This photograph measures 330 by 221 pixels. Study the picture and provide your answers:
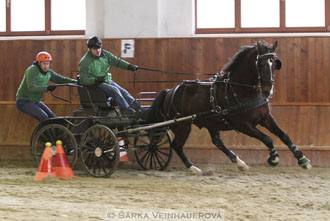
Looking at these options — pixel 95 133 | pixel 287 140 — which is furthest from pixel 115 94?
pixel 287 140

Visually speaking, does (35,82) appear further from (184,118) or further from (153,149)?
(184,118)

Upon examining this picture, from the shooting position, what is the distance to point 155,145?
7.96m

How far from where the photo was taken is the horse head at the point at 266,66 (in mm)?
6453

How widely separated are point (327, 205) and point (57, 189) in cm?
321

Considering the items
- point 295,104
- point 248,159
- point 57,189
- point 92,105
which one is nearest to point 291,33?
point 295,104

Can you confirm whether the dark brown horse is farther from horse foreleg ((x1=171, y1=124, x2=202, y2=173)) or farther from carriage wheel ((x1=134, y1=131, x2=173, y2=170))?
carriage wheel ((x1=134, y1=131, x2=173, y2=170))

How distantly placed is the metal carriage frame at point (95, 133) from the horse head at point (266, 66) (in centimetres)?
154

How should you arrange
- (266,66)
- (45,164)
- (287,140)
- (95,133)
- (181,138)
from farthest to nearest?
(181,138) → (95,133) → (45,164) → (287,140) → (266,66)

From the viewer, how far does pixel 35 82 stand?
775 cm

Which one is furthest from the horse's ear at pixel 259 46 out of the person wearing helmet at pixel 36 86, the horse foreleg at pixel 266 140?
the person wearing helmet at pixel 36 86

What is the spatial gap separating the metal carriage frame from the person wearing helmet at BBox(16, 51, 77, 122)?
0.32 metres

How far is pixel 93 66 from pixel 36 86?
969 millimetres

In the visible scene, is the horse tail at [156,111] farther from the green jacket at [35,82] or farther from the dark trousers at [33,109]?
the dark trousers at [33,109]

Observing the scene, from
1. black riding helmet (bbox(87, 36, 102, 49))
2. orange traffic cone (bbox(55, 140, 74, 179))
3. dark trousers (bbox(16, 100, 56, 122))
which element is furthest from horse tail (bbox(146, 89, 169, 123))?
dark trousers (bbox(16, 100, 56, 122))
